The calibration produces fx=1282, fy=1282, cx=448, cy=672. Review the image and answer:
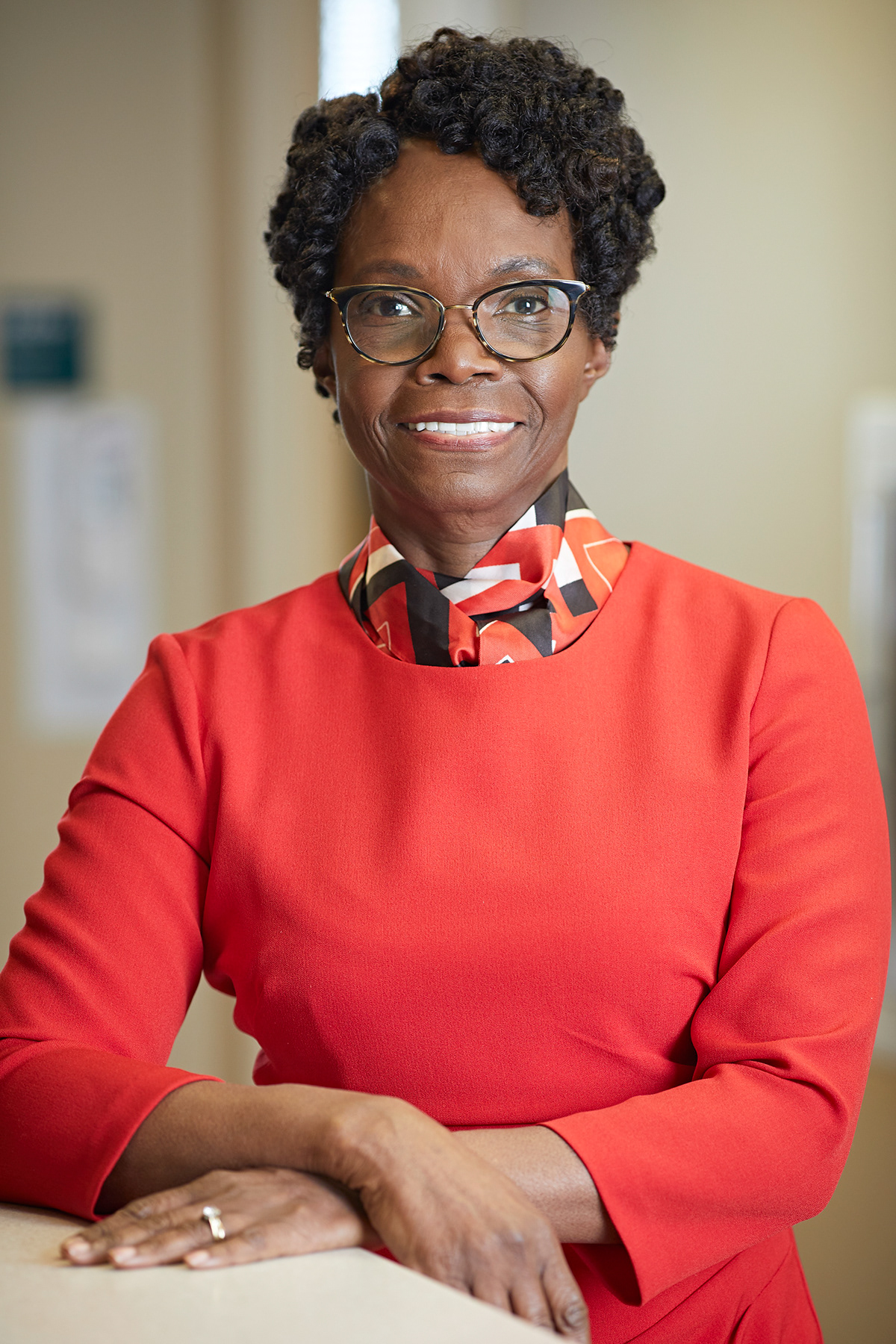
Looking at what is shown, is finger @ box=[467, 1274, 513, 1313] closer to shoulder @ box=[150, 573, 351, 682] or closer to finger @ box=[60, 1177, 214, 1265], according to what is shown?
finger @ box=[60, 1177, 214, 1265]

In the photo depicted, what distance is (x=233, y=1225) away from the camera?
3.12ft

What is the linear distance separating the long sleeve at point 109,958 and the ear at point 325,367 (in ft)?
1.20

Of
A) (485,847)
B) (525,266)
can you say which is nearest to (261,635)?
(485,847)

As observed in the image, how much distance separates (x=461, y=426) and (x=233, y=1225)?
2.51ft

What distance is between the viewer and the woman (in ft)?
3.52

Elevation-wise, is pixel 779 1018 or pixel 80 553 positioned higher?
pixel 80 553

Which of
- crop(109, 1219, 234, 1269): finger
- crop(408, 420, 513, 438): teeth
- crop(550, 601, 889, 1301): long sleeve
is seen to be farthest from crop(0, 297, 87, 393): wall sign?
crop(109, 1219, 234, 1269): finger

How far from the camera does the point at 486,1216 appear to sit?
960 mm

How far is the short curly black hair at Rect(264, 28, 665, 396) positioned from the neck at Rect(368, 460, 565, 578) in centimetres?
21

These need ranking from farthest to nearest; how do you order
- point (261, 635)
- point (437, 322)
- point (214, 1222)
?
point (261, 635)
point (437, 322)
point (214, 1222)

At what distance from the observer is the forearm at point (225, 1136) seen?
1.01m

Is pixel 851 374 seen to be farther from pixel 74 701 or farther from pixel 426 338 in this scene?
pixel 74 701

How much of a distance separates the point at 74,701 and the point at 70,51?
5.37 ft

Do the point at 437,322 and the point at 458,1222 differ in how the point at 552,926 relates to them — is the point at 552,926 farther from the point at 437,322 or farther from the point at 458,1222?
the point at 437,322
